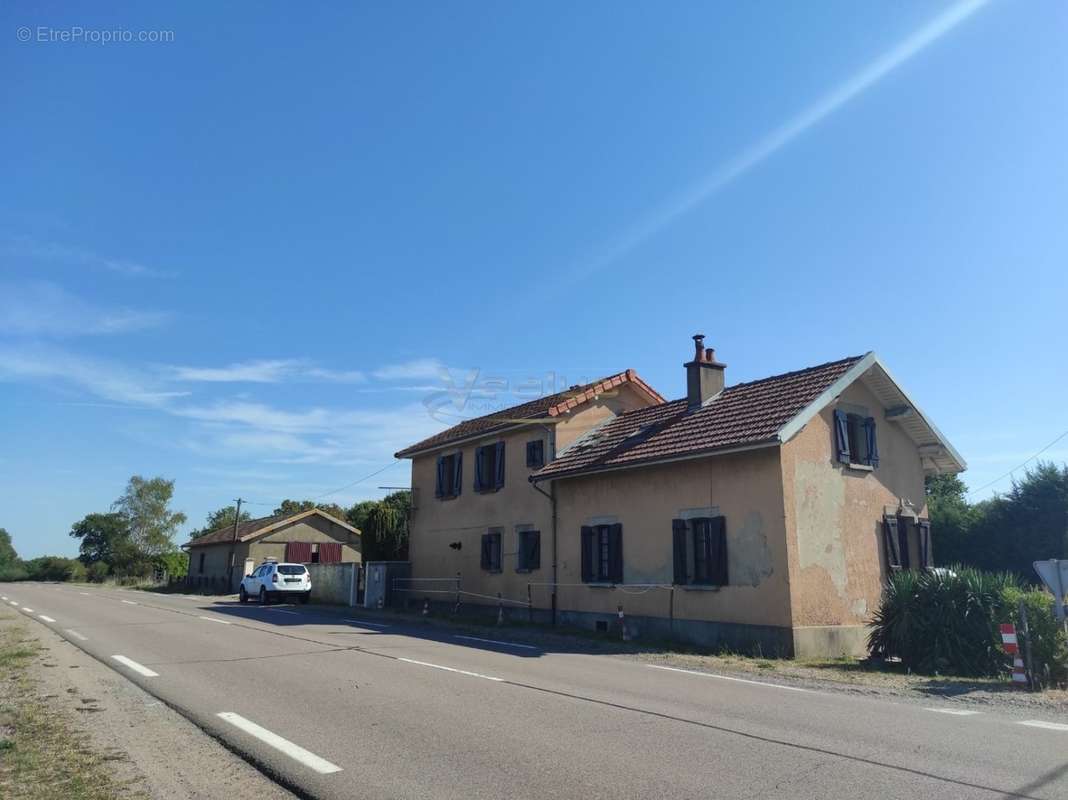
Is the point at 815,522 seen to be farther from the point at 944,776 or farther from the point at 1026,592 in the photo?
the point at 944,776

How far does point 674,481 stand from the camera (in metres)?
17.8

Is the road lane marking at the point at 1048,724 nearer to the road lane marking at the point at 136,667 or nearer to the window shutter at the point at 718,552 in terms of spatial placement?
the window shutter at the point at 718,552

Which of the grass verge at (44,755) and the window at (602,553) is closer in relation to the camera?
the grass verge at (44,755)

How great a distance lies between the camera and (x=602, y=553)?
64.7 ft

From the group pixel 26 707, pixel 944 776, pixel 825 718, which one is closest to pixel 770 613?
pixel 825 718

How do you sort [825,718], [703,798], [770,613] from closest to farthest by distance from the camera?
[703,798], [825,718], [770,613]

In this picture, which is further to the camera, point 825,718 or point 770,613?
point 770,613

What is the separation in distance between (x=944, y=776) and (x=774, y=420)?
1066 centimetres

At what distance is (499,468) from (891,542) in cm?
1194

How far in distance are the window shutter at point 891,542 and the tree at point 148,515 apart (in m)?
80.5

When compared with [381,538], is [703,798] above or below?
below

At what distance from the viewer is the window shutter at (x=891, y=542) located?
17802 millimetres

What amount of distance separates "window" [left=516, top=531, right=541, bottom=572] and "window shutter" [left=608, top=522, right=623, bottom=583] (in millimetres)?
3414

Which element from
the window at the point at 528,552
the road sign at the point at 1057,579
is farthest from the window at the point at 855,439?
the window at the point at 528,552
